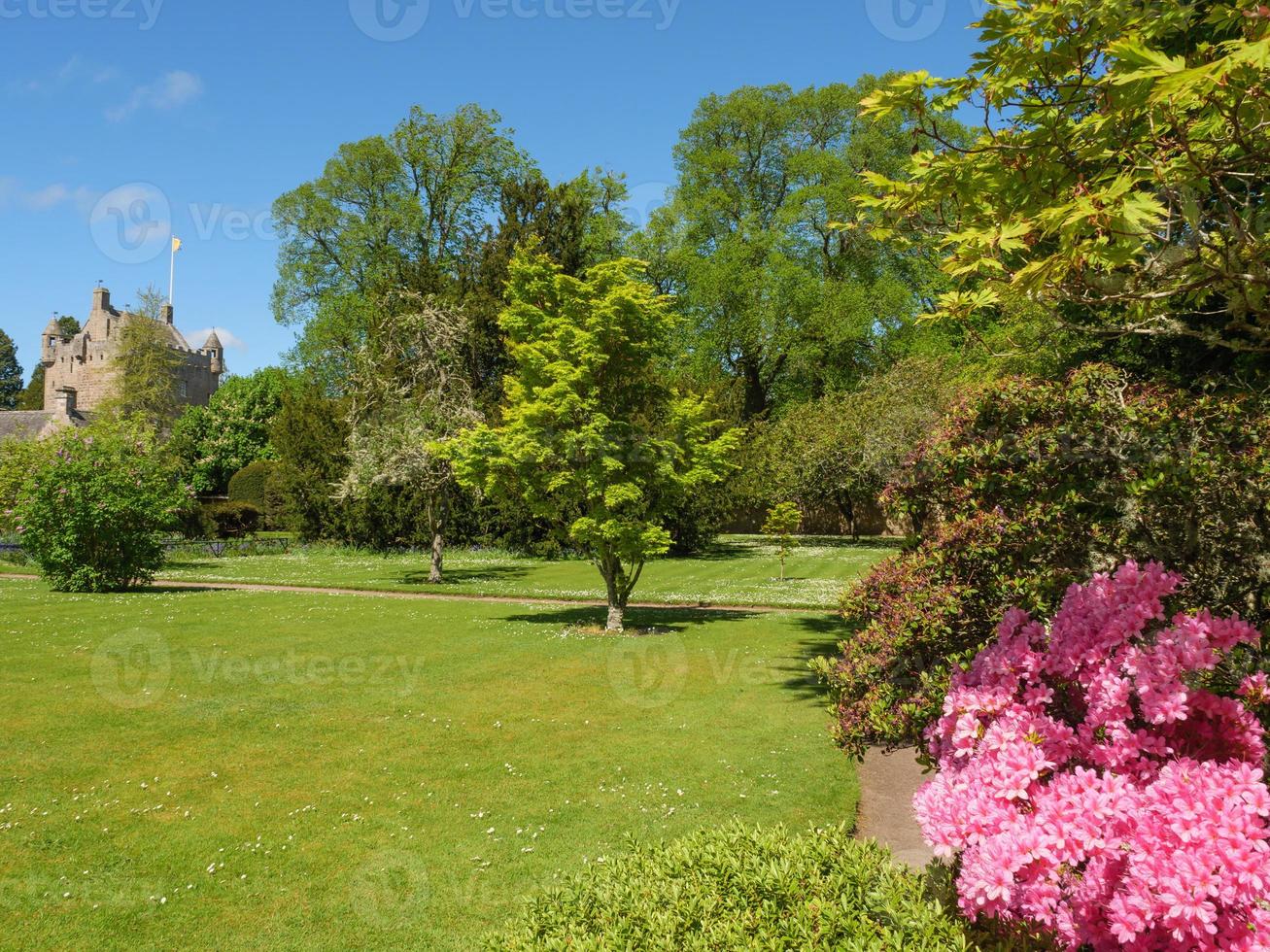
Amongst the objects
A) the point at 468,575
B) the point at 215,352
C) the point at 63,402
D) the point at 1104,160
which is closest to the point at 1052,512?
the point at 1104,160

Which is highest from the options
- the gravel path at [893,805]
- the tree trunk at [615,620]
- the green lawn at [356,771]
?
the tree trunk at [615,620]

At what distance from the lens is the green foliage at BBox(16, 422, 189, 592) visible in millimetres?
20281

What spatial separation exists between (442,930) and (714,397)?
100.0ft

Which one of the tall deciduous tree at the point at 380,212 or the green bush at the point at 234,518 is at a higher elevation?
the tall deciduous tree at the point at 380,212

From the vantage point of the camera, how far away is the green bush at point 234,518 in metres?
44.2

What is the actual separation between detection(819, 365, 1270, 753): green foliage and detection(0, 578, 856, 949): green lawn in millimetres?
2007

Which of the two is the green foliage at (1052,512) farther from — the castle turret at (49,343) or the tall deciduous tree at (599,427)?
the castle turret at (49,343)

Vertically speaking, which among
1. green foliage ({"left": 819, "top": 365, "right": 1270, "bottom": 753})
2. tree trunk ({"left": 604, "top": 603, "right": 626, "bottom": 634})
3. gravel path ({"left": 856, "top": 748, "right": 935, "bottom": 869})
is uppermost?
green foliage ({"left": 819, "top": 365, "right": 1270, "bottom": 753})

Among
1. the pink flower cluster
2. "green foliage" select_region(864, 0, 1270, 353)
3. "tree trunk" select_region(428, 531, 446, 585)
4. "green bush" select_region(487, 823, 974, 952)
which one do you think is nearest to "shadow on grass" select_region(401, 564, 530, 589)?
"tree trunk" select_region(428, 531, 446, 585)

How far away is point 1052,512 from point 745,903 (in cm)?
287

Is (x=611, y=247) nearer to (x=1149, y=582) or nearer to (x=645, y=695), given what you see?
(x=645, y=695)

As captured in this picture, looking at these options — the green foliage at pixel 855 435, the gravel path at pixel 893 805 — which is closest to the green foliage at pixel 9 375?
the green foliage at pixel 855 435

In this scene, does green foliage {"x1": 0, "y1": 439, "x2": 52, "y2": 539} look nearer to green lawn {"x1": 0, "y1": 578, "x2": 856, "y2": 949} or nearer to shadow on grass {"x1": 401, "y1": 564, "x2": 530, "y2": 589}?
shadow on grass {"x1": 401, "y1": 564, "x2": 530, "y2": 589}

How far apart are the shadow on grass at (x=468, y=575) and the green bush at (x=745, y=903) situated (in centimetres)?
2110
